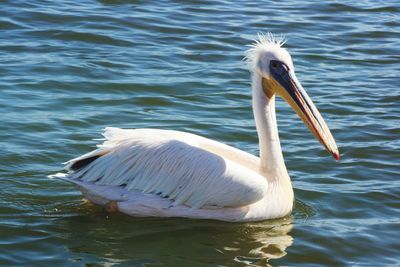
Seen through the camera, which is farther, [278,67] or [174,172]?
[278,67]

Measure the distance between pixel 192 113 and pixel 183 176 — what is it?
2449 mm

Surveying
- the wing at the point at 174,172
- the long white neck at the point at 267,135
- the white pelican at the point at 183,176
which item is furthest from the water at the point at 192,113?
the long white neck at the point at 267,135

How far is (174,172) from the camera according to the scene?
6387mm

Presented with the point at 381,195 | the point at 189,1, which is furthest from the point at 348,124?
the point at 189,1

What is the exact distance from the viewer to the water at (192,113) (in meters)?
6.17

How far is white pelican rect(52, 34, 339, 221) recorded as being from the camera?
249 inches

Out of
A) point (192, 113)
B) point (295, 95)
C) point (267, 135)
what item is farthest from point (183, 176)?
point (192, 113)

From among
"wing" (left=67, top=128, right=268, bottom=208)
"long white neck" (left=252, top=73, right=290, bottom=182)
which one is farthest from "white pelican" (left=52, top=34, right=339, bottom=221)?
"long white neck" (left=252, top=73, right=290, bottom=182)

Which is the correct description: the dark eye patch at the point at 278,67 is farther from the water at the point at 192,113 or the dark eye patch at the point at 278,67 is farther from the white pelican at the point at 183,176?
the water at the point at 192,113

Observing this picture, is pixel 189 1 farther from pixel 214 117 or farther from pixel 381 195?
pixel 381 195

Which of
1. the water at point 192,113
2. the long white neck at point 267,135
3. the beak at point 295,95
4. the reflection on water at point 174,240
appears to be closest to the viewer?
the reflection on water at point 174,240

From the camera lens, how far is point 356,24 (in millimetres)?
12758

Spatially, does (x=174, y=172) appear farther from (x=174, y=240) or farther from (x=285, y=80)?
(x=285, y=80)

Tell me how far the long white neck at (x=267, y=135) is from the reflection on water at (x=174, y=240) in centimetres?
37
